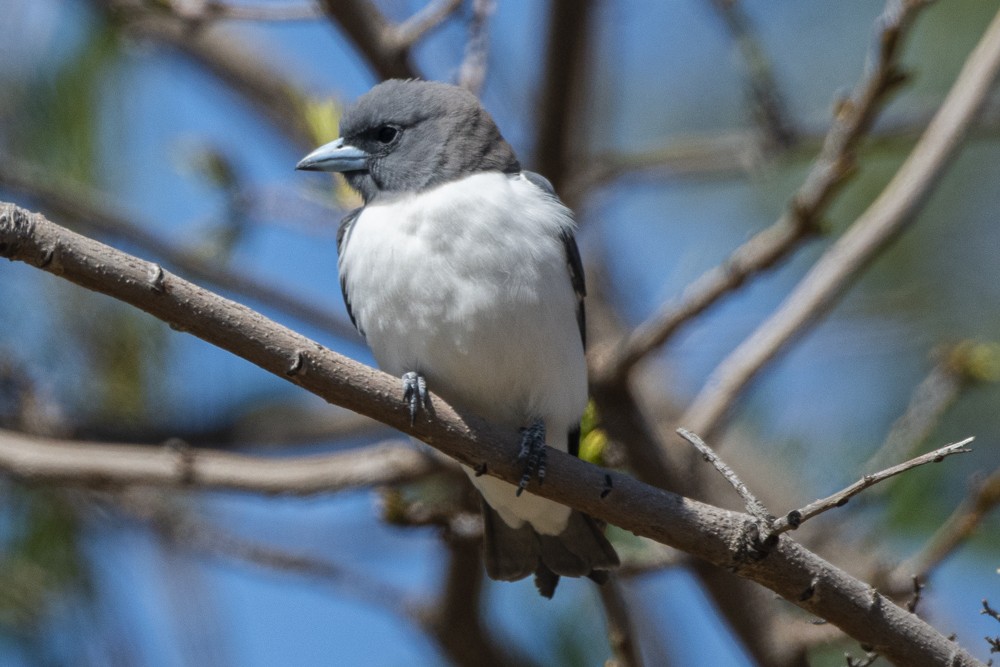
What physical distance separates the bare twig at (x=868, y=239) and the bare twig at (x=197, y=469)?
1.05 metres

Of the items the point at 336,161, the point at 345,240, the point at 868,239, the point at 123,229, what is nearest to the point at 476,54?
the point at 336,161

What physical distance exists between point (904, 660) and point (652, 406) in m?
3.41

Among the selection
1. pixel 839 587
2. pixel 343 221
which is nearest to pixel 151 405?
pixel 343 221

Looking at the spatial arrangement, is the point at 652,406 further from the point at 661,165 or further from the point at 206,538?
the point at 206,538

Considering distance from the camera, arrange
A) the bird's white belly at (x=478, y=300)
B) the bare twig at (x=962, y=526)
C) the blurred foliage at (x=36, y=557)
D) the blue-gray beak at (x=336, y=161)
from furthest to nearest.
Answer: the blurred foliage at (x=36, y=557) < the blue-gray beak at (x=336, y=161) < the bird's white belly at (x=478, y=300) < the bare twig at (x=962, y=526)

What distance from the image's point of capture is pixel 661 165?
5.20 m

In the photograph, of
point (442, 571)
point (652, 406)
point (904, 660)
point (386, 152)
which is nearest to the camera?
point (904, 660)

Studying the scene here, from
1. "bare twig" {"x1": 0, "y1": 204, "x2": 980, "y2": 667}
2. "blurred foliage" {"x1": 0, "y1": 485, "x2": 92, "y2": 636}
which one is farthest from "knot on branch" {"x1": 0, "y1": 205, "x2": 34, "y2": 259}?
"blurred foliage" {"x1": 0, "y1": 485, "x2": 92, "y2": 636}

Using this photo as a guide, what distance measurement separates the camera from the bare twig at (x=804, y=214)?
354 cm

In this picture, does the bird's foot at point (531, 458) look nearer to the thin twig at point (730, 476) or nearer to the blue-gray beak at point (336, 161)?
the thin twig at point (730, 476)

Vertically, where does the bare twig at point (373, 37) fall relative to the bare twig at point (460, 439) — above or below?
above

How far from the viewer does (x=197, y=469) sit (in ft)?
13.4

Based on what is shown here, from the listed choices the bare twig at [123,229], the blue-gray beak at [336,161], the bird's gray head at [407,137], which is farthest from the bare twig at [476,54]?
the bare twig at [123,229]

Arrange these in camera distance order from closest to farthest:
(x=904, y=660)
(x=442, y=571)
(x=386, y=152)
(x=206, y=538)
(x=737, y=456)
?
(x=904, y=660), (x=386, y=152), (x=442, y=571), (x=206, y=538), (x=737, y=456)
